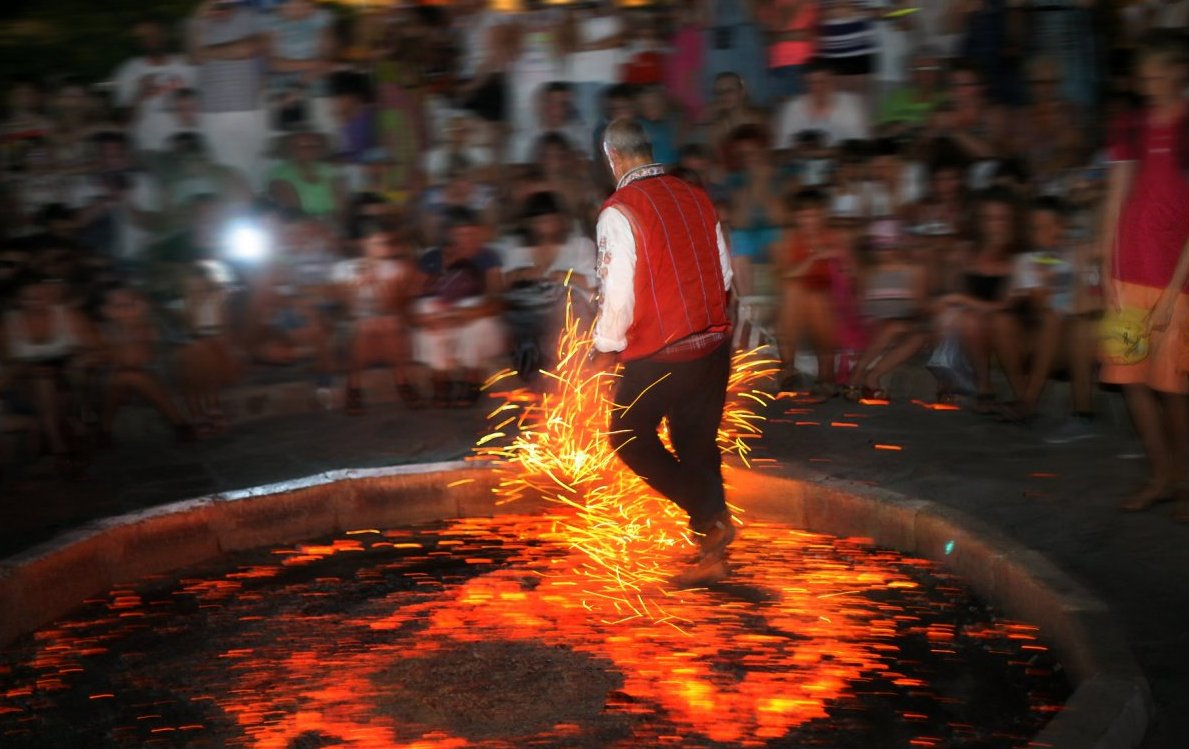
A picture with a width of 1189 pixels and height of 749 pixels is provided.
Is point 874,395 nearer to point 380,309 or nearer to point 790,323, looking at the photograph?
point 790,323

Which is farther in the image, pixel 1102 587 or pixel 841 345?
pixel 841 345

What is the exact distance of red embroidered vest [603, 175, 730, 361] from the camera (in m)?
5.73

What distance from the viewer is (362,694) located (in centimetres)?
510

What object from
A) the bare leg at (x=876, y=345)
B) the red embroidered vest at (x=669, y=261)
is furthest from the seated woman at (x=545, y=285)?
the red embroidered vest at (x=669, y=261)

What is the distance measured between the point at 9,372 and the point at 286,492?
2084 millimetres

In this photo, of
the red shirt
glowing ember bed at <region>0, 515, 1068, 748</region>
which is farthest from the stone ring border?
the red shirt

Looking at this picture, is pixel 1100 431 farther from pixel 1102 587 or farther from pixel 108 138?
pixel 108 138

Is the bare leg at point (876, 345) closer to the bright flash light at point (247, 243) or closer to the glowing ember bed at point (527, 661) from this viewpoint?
the glowing ember bed at point (527, 661)

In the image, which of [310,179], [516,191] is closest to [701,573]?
[516,191]

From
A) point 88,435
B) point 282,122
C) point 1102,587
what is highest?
point 282,122

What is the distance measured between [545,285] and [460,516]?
2.42 meters

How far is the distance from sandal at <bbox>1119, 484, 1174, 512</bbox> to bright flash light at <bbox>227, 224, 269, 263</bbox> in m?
6.01

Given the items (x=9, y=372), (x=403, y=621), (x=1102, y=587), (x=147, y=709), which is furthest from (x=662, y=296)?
(x=9, y=372)

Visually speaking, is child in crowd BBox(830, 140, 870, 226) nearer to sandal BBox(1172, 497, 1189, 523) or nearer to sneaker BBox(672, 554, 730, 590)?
sandal BBox(1172, 497, 1189, 523)
